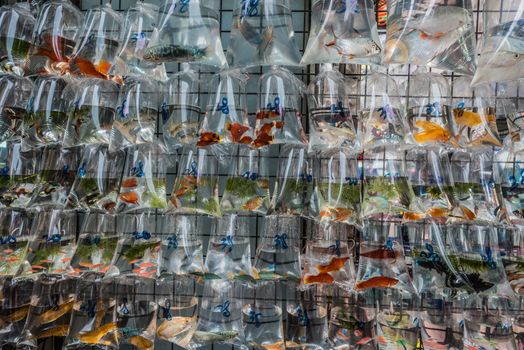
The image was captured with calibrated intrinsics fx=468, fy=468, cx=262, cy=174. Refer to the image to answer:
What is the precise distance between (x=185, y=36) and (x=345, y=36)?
0.37 metres

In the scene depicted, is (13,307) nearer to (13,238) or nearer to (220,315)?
(13,238)

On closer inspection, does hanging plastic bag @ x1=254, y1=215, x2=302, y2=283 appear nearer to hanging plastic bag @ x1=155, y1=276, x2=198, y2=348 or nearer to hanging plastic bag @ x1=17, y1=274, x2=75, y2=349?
hanging plastic bag @ x1=155, y1=276, x2=198, y2=348

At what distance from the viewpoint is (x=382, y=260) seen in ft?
3.72

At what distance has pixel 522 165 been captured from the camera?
1.13 metres

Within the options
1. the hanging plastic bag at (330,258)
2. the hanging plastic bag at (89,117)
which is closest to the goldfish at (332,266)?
the hanging plastic bag at (330,258)

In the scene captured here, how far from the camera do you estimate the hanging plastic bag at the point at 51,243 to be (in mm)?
1203

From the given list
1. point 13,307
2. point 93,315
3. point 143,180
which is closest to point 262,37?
point 143,180

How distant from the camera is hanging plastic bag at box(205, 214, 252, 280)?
3.77ft

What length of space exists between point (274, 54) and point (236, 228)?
442mm

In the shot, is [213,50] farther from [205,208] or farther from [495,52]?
[495,52]

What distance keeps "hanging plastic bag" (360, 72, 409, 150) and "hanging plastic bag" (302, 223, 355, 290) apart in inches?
9.3

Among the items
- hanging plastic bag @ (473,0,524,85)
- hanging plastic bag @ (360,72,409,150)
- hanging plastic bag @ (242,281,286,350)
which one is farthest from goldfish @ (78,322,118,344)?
hanging plastic bag @ (473,0,524,85)

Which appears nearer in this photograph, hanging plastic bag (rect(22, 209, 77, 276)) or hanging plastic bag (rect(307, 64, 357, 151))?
hanging plastic bag (rect(307, 64, 357, 151))

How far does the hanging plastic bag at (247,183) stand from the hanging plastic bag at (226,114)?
50 millimetres
